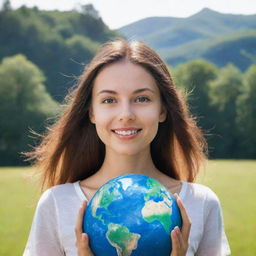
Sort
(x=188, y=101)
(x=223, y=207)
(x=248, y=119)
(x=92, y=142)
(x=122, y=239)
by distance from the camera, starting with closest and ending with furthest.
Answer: (x=122, y=239) < (x=92, y=142) < (x=223, y=207) < (x=188, y=101) < (x=248, y=119)

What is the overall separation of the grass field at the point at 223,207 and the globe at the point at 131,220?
6.13 feet

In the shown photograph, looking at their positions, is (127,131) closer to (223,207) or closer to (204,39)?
(223,207)

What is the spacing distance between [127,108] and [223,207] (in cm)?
1506

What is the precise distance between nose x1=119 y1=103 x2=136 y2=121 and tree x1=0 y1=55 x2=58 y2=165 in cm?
4674

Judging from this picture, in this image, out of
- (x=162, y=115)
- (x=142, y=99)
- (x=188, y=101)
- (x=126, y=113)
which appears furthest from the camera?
(x=188, y=101)

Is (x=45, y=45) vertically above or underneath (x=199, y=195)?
underneath

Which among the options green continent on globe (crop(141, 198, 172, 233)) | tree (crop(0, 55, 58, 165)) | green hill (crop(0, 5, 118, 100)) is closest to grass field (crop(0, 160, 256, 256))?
green continent on globe (crop(141, 198, 172, 233))

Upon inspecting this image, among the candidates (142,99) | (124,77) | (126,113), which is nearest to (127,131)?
(126,113)

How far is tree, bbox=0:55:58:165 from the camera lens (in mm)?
50969

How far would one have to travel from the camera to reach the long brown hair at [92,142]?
4.43 m

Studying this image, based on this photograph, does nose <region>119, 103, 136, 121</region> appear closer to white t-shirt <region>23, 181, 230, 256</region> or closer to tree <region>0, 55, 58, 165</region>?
white t-shirt <region>23, 181, 230, 256</region>

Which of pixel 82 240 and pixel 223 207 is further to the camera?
pixel 223 207

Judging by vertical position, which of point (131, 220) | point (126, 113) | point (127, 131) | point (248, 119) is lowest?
point (248, 119)

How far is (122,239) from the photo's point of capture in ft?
11.3
